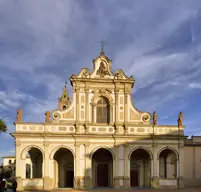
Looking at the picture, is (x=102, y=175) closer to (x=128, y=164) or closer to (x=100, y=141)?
(x=128, y=164)

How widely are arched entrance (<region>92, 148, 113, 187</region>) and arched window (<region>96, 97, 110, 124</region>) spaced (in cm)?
333

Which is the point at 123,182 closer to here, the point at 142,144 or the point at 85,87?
the point at 142,144

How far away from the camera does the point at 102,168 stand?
110 feet

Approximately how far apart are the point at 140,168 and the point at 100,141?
6.17m

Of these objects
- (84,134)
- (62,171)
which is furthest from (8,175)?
(84,134)

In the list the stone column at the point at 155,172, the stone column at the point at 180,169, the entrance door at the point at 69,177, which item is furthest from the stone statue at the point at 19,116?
the stone column at the point at 180,169

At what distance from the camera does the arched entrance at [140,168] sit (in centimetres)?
3353

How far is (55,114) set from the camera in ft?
105

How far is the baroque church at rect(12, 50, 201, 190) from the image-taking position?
30.8m

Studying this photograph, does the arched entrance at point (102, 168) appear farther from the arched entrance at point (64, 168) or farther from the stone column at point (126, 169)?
the arched entrance at point (64, 168)

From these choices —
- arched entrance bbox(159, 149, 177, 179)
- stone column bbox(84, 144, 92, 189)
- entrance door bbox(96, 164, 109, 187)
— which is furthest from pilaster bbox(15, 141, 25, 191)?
arched entrance bbox(159, 149, 177, 179)

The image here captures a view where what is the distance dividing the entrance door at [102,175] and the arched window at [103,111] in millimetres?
5173

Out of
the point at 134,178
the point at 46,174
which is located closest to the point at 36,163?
the point at 46,174

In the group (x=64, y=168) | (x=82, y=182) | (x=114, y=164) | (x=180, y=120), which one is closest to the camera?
(x=82, y=182)
